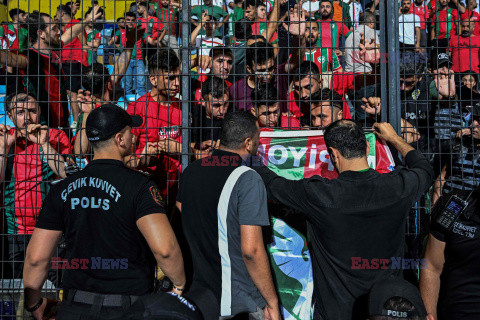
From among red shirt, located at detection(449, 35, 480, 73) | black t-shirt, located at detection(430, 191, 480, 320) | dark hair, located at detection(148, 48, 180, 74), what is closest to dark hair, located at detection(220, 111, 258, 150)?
black t-shirt, located at detection(430, 191, 480, 320)

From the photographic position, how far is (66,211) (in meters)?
3.10

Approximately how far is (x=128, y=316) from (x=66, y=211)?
2.46 feet

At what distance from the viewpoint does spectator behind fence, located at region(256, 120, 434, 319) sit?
322 cm

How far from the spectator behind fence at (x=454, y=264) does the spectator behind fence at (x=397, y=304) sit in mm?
658

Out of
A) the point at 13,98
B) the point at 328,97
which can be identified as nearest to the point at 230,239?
the point at 328,97

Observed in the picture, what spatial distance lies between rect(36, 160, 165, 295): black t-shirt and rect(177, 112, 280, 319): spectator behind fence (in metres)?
0.43

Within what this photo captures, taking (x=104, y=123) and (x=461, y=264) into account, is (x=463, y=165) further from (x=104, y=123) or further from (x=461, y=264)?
(x=104, y=123)

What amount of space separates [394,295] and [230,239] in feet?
3.84

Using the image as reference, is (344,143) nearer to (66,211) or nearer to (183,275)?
(183,275)

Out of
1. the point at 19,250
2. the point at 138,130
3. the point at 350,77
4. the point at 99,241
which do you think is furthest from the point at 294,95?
the point at 19,250

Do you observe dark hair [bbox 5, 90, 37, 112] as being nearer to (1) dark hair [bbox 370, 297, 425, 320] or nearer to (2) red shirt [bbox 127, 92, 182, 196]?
(2) red shirt [bbox 127, 92, 182, 196]

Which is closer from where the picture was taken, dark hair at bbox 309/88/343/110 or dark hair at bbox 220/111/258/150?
dark hair at bbox 220/111/258/150

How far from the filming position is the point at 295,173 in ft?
14.0

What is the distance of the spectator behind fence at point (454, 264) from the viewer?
3.07 meters
